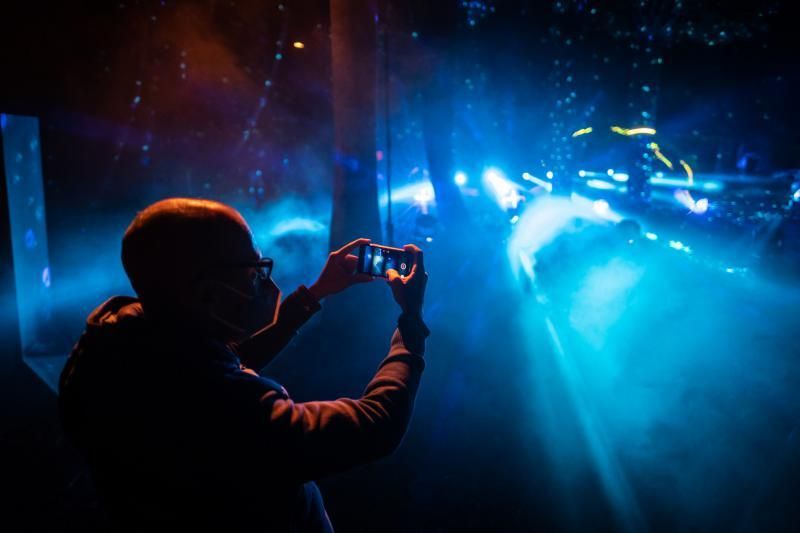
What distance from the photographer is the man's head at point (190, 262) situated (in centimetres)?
112

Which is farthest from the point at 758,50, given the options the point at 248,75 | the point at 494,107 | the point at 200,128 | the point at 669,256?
the point at 200,128

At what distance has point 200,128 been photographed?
6.11 metres

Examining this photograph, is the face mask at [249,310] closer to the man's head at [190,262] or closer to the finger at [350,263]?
the man's head at [190,262]

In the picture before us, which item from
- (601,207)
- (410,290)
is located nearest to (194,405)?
(410,290)

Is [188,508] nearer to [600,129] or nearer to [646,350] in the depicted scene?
[646,350]

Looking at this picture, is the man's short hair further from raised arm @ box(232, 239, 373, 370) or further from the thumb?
raised arm @ box(232, 239, 373, 370)

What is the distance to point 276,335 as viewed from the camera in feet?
6.27

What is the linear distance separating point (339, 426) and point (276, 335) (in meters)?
0.87

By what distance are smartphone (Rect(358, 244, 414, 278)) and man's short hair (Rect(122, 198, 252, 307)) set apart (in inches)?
29.6

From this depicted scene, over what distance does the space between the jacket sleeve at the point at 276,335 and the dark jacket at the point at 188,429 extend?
28.9 inches

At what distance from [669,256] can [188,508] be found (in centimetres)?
1256

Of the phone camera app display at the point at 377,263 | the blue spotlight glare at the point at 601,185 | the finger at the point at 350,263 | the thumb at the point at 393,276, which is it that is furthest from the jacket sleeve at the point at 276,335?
the blue spotlight glare at the point at 601,185

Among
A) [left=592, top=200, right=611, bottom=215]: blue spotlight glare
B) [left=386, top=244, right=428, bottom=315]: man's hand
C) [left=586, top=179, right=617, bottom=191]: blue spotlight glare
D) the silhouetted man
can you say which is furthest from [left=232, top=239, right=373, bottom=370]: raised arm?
[left=586, top=179, right=617, bottom=191]: blue spotlight glare

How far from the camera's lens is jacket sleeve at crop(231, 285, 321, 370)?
6.25 feet
